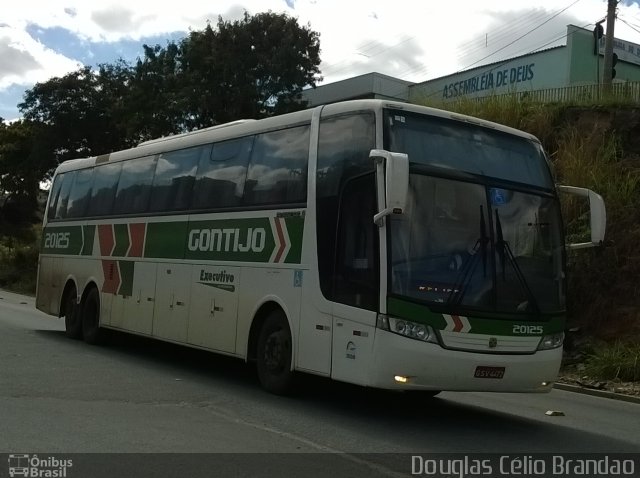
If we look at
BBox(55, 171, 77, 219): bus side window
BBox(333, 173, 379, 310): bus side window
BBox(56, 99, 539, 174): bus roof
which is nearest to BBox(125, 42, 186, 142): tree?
BBox(55, 171, 77, 219): bus side window

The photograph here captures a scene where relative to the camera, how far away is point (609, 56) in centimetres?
2303

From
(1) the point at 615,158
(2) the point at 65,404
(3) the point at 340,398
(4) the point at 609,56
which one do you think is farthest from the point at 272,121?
(4) the point at 609,56

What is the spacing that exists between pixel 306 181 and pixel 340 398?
9.34 ft

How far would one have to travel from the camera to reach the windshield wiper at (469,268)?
293 inches

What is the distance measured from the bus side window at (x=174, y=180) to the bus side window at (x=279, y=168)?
5.14ft

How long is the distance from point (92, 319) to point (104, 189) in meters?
2.54

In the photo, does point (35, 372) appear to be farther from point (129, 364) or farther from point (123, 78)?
point (123, 78)

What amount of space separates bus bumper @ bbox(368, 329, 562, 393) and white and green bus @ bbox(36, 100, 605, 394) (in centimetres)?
1

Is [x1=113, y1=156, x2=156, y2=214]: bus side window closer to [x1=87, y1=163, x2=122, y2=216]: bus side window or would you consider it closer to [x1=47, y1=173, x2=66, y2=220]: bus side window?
[x1=87, y1=163, x2=122, y2=216]: bus side window

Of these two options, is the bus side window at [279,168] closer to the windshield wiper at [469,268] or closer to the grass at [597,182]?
the windshield wiper at [469,268]

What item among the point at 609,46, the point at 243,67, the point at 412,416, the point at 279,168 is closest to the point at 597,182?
the point at 609,46

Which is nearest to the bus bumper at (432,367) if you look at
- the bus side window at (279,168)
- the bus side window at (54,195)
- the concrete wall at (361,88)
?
the bus side window at (279,168)

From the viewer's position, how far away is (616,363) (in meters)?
12.5

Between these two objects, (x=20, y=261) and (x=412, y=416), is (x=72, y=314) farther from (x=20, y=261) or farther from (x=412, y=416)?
(x=20, y=261)
